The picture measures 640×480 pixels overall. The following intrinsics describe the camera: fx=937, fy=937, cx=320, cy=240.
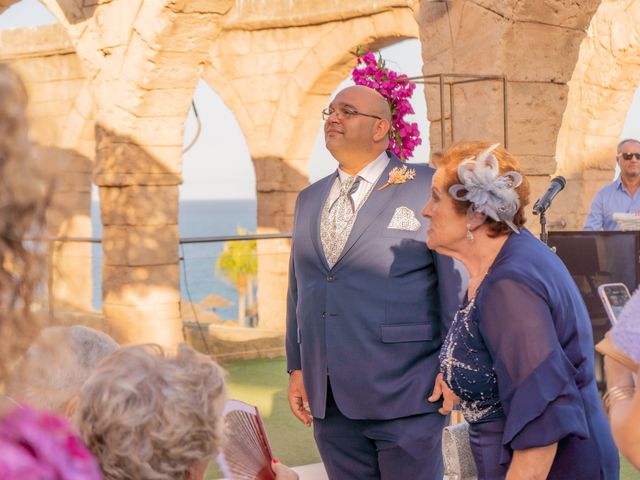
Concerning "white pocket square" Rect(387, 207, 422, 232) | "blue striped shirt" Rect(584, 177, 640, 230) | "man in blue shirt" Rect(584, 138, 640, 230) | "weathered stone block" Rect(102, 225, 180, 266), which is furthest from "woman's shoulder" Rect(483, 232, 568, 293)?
"weathered stone block" Rect(102, 225, 180, 266)

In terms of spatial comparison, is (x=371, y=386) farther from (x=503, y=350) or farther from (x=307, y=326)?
(x=503, y=350)

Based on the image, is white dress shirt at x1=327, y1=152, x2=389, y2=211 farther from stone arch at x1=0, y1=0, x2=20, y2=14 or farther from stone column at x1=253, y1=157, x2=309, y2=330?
stone column at x1=253, y1=157, x2=309, y2=330

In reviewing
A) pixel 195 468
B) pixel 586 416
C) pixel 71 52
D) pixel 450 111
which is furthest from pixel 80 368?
pixel 71 52

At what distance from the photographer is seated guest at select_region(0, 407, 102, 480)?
945mm

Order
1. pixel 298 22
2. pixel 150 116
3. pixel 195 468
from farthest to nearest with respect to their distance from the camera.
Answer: pixel 298 22 < pixel 150 116 < pixel 195 468

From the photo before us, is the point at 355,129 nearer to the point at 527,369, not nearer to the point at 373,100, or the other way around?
the point at 373,100

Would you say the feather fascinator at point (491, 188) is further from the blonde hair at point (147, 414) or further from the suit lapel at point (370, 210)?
the blonde hair at point (147, 414)

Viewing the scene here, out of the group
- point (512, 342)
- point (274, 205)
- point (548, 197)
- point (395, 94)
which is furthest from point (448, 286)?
point (274, 205)

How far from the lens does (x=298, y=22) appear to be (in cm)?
1256

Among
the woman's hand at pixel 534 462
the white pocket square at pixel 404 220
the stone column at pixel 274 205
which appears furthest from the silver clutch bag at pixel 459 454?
the stone column at pixel 274 205

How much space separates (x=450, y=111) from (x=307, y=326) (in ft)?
7.02

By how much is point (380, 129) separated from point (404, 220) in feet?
1.15

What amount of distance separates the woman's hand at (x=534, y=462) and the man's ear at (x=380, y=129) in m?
1.33

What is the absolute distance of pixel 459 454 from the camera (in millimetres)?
2393
